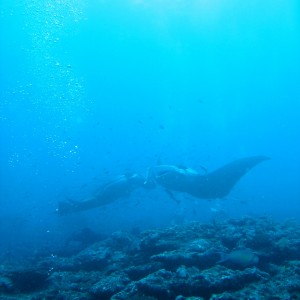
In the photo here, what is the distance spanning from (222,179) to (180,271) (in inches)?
377

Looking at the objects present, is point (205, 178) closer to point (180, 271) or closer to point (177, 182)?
point (177, 182)

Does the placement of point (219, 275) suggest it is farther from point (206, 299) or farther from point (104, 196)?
point (104, 196)

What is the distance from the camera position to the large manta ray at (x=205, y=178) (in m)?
14.9

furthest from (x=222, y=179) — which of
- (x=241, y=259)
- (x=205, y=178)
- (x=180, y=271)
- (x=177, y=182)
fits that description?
(x=180, y=271)

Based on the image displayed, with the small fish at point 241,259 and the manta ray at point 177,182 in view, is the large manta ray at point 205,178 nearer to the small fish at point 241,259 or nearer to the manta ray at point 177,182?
the manta ray at point 177,182

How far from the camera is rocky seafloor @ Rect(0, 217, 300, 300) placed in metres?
5.61

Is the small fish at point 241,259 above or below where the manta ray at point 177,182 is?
below

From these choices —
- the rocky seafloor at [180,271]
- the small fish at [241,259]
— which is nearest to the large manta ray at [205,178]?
the rocky seafloor at [180,271]

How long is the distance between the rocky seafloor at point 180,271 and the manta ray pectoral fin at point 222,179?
452cm

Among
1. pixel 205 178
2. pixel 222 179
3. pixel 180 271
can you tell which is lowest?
pixel 180 271

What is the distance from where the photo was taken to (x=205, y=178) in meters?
15.3

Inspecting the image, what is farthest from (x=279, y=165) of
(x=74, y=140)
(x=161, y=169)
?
(x=161, y=169)

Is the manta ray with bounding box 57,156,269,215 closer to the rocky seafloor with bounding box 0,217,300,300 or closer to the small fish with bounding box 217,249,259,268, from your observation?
the rocky seafloor with bounding box 0,217,300,300

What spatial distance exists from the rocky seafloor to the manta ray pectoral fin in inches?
178
